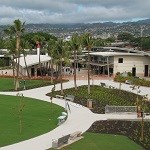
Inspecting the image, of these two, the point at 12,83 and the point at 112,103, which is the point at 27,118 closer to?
the point at 112,103

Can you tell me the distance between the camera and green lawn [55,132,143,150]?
3047cm

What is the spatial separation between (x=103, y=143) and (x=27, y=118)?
11576 mm

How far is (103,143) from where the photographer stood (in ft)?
104

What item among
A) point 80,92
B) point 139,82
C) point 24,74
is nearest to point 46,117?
point 80,92

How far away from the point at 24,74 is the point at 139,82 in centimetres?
2855

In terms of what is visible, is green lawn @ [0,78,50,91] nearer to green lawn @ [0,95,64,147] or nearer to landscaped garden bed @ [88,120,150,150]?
green lawn @ [0,95,64,147]

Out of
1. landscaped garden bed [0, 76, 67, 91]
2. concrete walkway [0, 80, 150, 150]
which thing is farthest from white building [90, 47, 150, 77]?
concrete walkway [0, 80, 150, 150]

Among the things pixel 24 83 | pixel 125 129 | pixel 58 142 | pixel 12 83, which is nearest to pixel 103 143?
pixel 58 142

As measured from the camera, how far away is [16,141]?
104 ft

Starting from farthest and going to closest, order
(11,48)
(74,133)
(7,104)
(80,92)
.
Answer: (11,48), (80,92), (7,104), (74,133)

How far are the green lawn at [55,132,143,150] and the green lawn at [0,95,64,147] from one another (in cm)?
404

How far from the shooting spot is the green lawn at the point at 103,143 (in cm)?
3047

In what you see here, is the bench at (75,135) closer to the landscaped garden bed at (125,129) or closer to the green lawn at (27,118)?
the landscaped garden bed at (125,129)

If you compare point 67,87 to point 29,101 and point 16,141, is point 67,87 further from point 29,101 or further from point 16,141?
point 16,141
